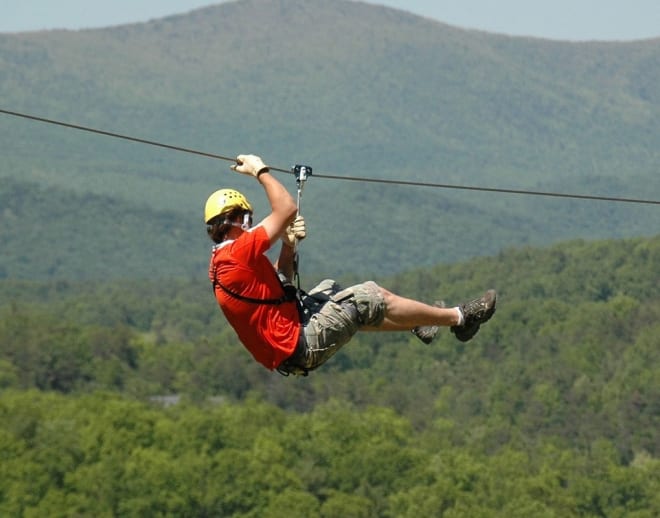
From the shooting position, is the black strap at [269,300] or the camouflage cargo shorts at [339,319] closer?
the black strap at [269,300]

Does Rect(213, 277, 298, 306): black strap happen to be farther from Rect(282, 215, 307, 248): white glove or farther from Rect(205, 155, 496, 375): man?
Rect(282, 215, 307, 248): white glove

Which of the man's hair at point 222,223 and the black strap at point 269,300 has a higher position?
the man's hair at point 222,223

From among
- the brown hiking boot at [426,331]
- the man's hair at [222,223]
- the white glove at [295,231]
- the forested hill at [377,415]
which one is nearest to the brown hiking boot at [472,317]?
the brown hiking boot at [426,331]

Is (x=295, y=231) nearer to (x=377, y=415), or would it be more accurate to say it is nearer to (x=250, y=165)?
(x=250, y=165)

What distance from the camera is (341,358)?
156625 mm

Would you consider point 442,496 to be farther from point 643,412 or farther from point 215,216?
point 215,216

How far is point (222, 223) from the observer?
37.5 ft

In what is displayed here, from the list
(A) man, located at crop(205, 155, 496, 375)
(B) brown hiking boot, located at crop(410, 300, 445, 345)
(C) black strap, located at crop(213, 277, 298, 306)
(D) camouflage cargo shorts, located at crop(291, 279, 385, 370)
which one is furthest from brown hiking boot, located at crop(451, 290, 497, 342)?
(C) black strap, located at crop(213, 277, 298, 306)

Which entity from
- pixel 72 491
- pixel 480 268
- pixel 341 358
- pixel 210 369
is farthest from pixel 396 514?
pixel 480 268

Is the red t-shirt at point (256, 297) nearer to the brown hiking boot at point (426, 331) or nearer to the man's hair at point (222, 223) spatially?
the man's hair at point (222, 223)

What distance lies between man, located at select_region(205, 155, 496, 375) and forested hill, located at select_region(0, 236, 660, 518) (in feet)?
225

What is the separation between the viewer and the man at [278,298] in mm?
11273

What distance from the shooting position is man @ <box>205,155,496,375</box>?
11273mm

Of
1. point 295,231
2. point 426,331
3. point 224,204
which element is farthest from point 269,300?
point 426,331
